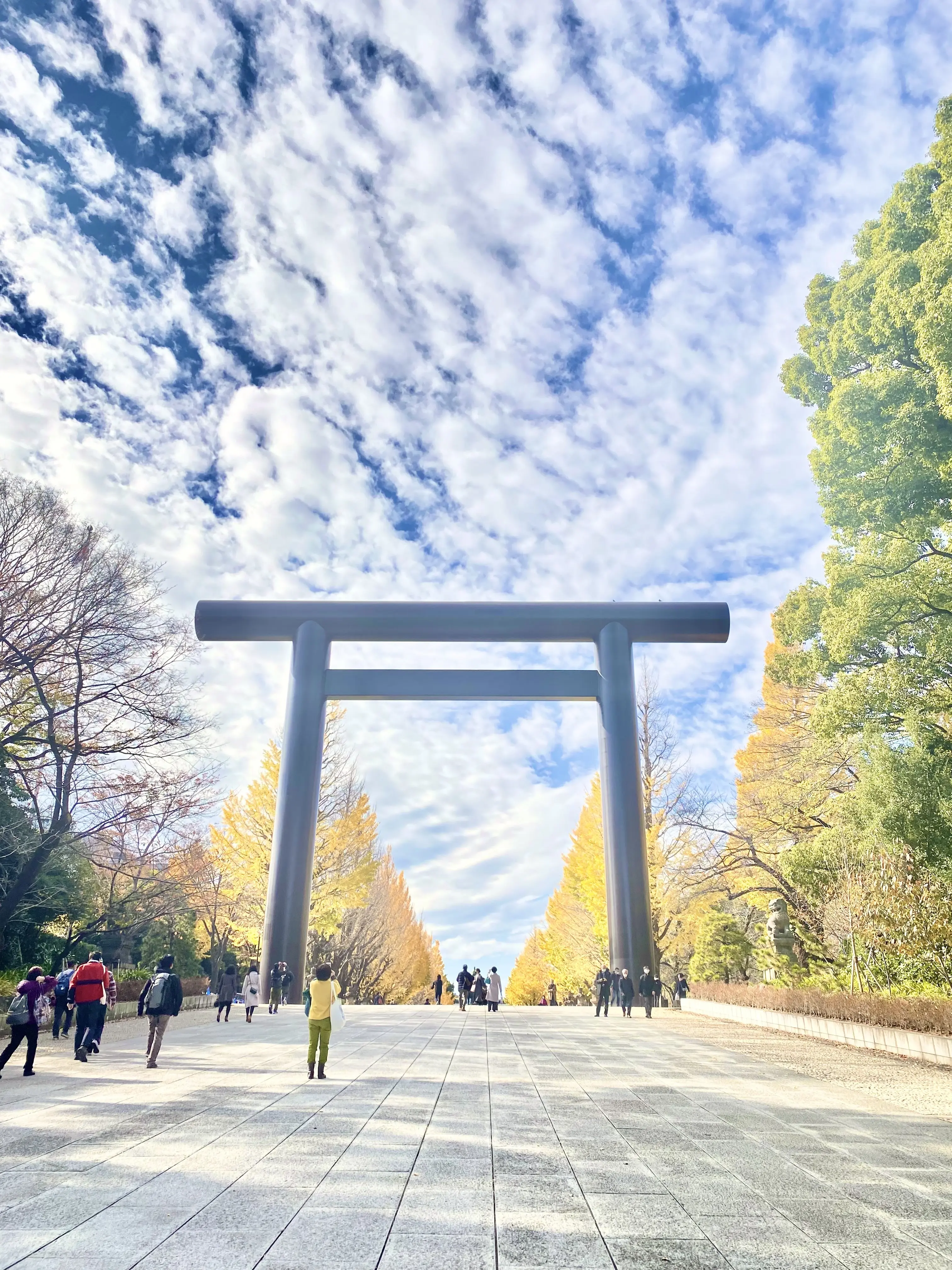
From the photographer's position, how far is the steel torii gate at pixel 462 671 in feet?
74.9

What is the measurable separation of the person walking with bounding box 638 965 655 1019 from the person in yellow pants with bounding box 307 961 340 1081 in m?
13.8

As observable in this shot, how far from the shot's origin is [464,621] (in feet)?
79.0

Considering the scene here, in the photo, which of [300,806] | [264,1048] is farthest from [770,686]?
[264,1048]

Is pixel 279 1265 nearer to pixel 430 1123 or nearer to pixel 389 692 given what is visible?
pixel 430 1123

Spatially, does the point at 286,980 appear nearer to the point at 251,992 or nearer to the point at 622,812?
the point at 251,992

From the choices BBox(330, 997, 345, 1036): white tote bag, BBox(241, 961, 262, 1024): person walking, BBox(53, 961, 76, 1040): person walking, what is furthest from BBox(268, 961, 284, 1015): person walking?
BBox(330, 997, 345, 1036): white tote bag

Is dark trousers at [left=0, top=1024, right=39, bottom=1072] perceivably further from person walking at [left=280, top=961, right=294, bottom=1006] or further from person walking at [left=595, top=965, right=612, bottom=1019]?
person walking at [left=595, top=965, right=612, bottom=1019]

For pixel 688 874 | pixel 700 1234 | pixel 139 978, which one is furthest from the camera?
pixel 688 874

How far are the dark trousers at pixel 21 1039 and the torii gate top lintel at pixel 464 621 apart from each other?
15.6 meters

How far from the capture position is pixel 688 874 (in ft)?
76.4

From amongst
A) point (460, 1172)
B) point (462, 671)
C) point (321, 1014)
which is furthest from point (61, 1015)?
point (462, 671)

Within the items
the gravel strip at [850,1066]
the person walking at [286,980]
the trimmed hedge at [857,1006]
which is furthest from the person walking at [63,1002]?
the trimmed hedge at [857,1006]

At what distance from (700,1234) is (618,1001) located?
61.3ft

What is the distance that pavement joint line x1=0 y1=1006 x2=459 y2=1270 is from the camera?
381cm
